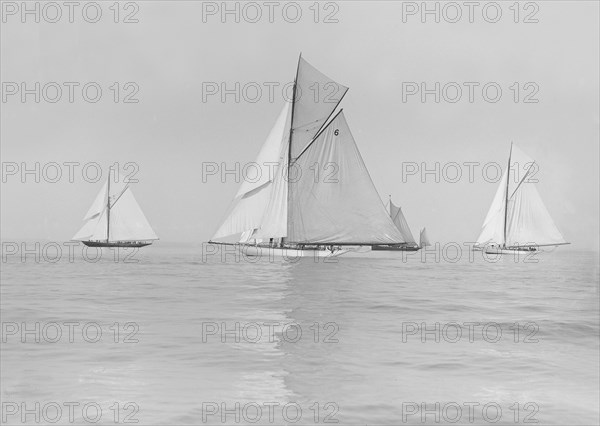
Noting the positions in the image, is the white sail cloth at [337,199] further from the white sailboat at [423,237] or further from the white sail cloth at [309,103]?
the white sailboat at [423,237]

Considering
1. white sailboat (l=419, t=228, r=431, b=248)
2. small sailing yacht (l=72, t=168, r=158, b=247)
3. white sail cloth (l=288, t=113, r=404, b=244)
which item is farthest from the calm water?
white sailboat (l=419, t=228, r=431, b=248)

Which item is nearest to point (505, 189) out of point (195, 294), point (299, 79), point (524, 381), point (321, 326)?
point (299, 79)

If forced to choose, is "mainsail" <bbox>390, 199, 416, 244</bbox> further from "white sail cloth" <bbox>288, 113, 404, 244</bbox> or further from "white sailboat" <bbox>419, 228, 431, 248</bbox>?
"white sail cloth" <bbox>288, 113, 404, 244</bbox>

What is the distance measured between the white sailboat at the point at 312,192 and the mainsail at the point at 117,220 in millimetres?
28602

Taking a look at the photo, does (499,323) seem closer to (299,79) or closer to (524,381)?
(524,381)

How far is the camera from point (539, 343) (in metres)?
16.8

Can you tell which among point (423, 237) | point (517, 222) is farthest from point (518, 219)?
point (423, 237)

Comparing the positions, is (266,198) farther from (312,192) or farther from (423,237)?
(423,237)

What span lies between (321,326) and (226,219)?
37870 mm

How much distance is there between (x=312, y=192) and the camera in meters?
54.0

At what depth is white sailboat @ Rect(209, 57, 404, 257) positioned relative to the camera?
5288 cm

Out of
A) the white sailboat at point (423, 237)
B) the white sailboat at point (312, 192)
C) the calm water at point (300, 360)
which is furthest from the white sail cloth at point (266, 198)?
the white sailboat at point (423, 237)

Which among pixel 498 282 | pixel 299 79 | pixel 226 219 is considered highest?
pixel 299 79

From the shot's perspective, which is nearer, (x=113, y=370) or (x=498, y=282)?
(x=113, y=370)
